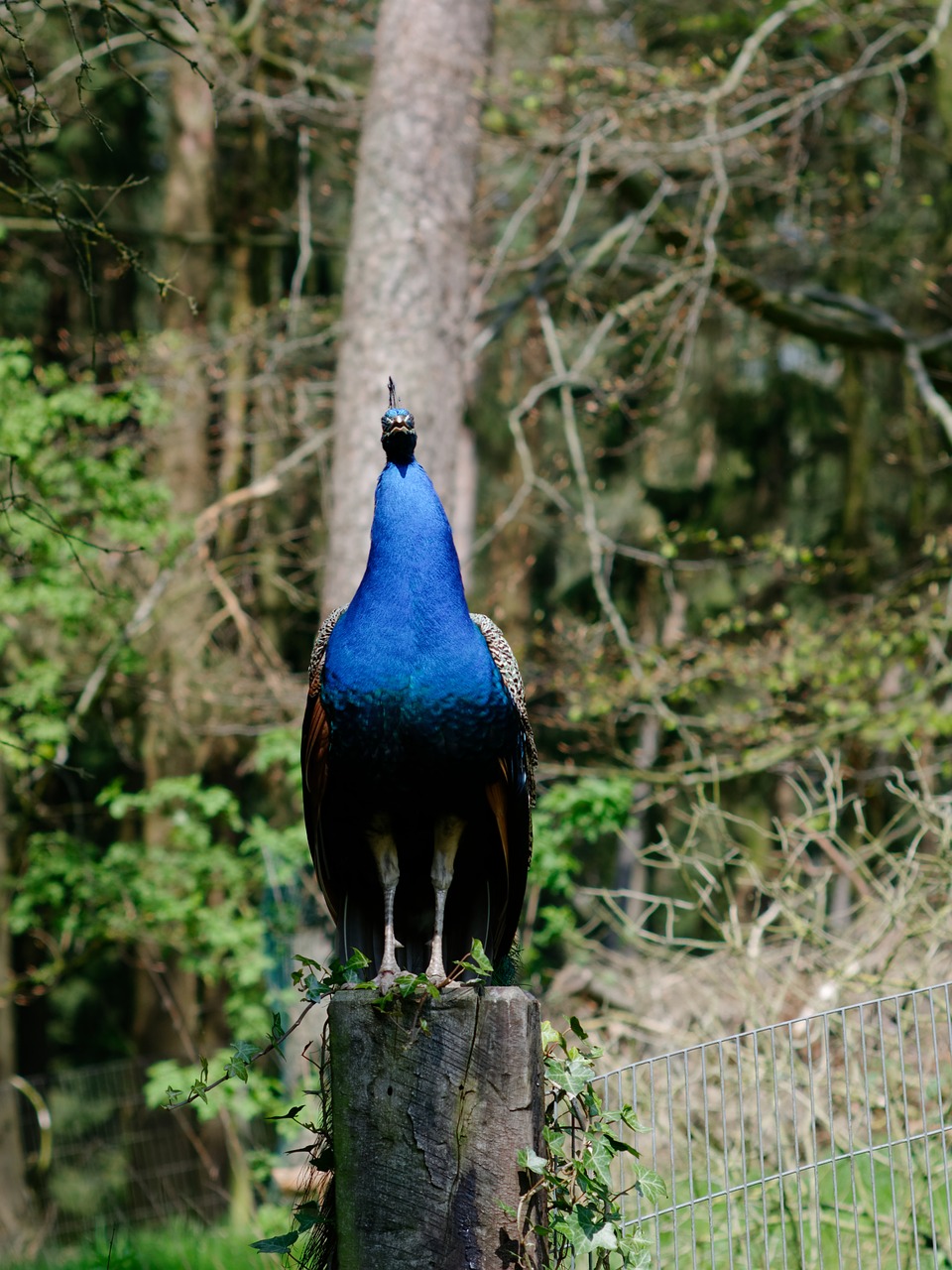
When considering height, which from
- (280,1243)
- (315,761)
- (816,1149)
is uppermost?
(315,761)

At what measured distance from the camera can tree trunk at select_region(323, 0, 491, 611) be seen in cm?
609

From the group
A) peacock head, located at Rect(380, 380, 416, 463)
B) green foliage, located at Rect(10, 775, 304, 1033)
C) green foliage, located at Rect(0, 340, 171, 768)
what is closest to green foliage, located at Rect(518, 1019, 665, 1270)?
peacock head, located at Rect(380, 380, 416, 463)

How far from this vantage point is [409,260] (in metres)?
6.25

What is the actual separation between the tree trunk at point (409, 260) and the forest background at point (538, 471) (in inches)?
0.9

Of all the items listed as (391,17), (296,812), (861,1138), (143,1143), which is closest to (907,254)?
(391,17)

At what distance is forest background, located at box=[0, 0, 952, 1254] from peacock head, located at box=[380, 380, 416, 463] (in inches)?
27.9

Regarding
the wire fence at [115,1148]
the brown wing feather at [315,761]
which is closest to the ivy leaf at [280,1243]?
the brown wing feather at [315,761]

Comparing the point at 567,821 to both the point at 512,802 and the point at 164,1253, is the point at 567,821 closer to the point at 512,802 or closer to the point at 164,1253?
the point at 164,1253

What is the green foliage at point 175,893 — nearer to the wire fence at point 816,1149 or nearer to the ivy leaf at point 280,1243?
the wire fence at point 816,1149

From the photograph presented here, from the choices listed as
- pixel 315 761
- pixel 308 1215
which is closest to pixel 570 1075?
pixel 308 1215

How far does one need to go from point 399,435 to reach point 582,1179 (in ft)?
5.64

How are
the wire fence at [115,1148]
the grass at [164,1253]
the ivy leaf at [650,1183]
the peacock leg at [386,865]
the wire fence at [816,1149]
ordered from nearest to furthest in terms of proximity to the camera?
the ivy leaf at [650,1183]
the peacock leg at [386,865]
the wire fence at [816,1149]
the grass at [164,1253]
the wire fence at [115,1148]

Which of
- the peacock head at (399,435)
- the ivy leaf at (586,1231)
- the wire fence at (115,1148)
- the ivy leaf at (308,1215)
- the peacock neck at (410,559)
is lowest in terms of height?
the wire fence at (115,1148)

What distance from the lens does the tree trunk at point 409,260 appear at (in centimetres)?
609
